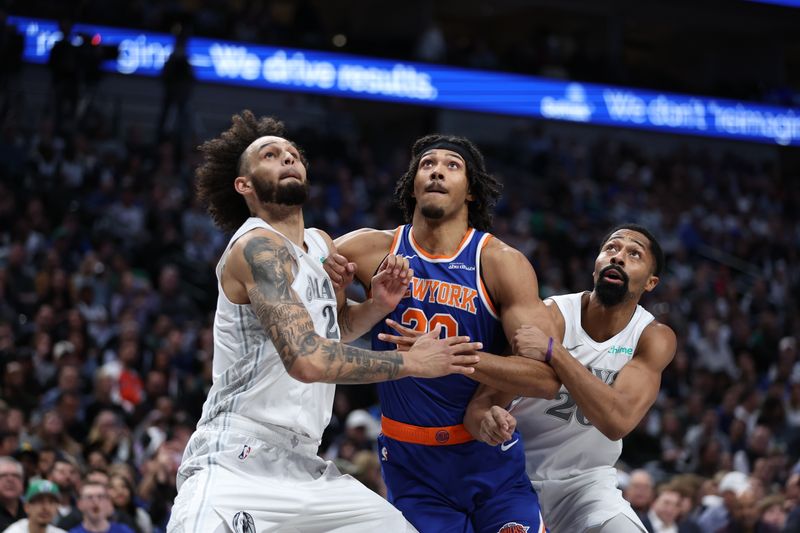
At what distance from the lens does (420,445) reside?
5.22 m

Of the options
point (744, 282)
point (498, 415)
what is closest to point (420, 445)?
point (498, 415)

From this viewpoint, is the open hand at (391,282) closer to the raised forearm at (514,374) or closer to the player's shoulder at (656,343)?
the raised forearm at (514,374)

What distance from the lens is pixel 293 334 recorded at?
14.4 ft

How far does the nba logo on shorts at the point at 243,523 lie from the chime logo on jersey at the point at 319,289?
0.95 m

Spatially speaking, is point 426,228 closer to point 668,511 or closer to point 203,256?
point 668,511

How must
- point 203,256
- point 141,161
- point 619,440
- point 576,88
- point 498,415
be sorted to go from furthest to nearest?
point 576,88 → point 141,161 → point 203,256 → point 619,440 → point 498,415

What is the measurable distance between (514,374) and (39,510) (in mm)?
3720

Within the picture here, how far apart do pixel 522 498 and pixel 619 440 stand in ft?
2.30

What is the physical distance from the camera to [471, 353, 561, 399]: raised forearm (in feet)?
16.1

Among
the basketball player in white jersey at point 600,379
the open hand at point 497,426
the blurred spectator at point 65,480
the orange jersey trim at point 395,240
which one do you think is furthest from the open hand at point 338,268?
the blurred spectator at point 65,480

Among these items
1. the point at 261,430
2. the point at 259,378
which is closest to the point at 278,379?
the point at 259,378

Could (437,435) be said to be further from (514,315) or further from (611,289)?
(611,289)

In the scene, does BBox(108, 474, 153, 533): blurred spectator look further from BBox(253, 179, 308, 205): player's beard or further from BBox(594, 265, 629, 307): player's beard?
BBox(594, 265, 629, 307): player's beard

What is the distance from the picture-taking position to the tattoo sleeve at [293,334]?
14.3 ft
